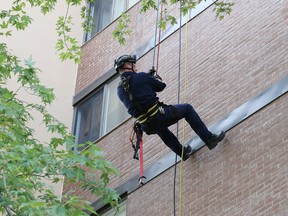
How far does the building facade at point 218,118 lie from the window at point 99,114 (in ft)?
0.12

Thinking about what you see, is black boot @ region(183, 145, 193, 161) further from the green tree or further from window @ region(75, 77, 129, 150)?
window @ region(75, 77, 129, 150)

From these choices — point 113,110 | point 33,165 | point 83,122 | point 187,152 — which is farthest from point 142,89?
point 83,122

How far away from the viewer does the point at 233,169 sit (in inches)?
548

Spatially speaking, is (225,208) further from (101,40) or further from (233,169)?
(101,40)

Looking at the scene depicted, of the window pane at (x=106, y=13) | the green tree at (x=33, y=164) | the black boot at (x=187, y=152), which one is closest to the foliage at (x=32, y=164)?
the green tree at (x=33, y=164)

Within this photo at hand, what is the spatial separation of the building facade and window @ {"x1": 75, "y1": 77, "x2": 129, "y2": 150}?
0.12 ft

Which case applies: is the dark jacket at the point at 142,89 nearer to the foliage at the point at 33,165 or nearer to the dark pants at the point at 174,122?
the dark pants at the point at 174,122

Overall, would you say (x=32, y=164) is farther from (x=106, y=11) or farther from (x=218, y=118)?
(x=106, y=11)

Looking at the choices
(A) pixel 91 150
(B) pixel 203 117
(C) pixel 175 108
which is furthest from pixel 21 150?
(B) pixel 203 117

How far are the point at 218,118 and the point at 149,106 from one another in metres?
1.53

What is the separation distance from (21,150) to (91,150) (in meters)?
1.24

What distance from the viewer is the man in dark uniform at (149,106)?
13.8 meters

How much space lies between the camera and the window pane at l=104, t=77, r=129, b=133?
17.9m

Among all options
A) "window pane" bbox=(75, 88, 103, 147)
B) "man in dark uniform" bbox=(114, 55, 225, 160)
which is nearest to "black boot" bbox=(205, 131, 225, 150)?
"man in dark uniform" bbox=(114, 55, 225, 160)
